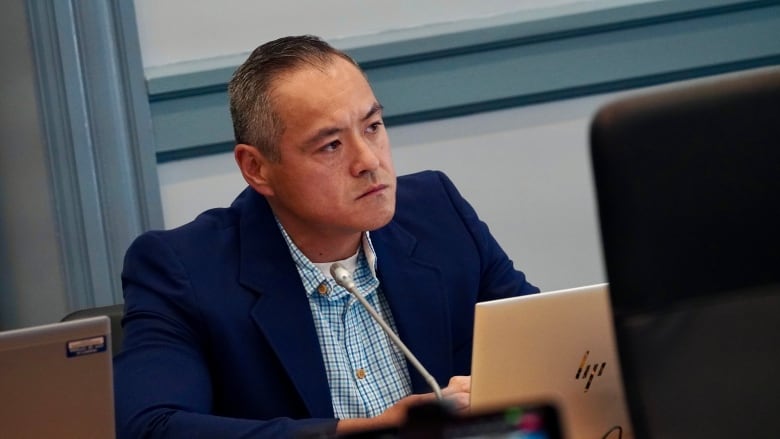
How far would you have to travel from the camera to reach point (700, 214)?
1226mm

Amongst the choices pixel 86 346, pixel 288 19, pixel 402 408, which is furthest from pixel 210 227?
pixel 288 19

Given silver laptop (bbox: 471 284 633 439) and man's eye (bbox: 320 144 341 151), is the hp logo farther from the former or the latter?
man's eye (bbox: 320 144 341 151)

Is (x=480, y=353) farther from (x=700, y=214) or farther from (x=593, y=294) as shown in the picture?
(x=700, y=214)

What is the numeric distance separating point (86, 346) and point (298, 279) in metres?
0.72

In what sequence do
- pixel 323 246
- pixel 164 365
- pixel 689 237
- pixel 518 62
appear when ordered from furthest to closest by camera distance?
pixel 518 62, pixel 323 246, pixel 164 365, pixel 689 237

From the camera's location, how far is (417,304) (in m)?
2.19

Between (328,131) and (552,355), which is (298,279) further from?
(552,355)

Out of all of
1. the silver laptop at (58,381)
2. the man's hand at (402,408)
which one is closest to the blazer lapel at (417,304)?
the man's hand at (402,408)

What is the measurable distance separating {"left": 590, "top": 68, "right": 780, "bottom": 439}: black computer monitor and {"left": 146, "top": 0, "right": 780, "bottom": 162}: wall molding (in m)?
1.80

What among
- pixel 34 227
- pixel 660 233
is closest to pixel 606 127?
pixel 660 233

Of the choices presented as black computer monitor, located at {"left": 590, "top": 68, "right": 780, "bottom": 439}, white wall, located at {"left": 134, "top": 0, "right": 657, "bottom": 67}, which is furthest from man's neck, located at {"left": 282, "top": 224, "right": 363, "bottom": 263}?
black computer monitor, located at {"left": 590, "top": 68, "right": 780, "bottom": 439}

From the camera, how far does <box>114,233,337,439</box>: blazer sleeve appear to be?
6.15 ft

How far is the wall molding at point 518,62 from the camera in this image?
295 cm

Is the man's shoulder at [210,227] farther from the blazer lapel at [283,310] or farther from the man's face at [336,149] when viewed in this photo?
the man's face at [336,149]
